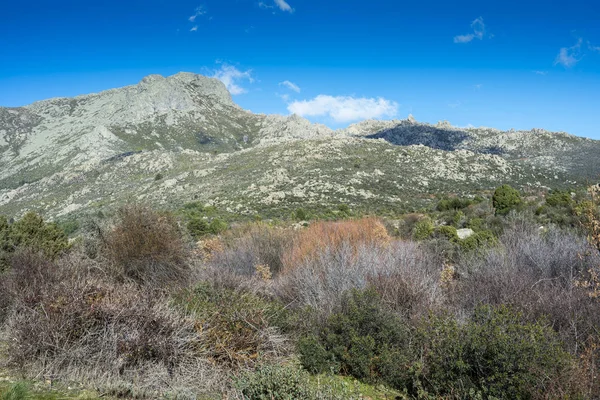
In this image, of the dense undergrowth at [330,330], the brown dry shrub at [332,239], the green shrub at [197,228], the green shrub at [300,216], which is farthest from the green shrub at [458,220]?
the green shrub at [197,228]

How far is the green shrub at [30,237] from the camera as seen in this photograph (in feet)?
49.4

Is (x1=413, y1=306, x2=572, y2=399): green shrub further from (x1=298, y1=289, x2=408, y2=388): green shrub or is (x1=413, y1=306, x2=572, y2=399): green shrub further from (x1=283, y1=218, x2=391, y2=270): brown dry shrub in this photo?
(x1=283, y1=218, x2=391, y2=270): brown dry shrub

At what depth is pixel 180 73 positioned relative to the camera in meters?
180

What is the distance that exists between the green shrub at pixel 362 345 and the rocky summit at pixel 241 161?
16522 millimetres

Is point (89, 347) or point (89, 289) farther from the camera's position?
point (89, 289)

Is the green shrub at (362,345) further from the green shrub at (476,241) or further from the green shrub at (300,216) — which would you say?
the green shrub at (300,216)

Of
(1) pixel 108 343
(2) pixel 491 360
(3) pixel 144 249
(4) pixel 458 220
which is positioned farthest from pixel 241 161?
(2) pixel 491 360

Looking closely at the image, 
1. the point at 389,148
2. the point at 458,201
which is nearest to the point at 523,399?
the point at 458,201

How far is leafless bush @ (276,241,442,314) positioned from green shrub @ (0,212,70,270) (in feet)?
36.3

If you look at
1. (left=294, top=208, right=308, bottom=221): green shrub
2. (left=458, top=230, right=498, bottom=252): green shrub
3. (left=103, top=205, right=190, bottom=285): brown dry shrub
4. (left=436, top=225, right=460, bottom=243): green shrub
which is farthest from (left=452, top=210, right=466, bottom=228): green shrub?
(left=103, top=205, right=190, bottom=285): brown dry shrub

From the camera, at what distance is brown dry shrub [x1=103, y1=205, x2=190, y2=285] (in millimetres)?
12430

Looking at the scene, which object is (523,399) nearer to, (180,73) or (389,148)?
(389,148)

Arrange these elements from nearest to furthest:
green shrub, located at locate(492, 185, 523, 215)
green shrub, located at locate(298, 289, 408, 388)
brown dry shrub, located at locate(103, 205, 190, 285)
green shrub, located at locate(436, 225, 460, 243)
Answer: green shrub, located at locate(298, 289, 408, 388) → brown dry shrub, located at locate(103, 205, 190, 285) → green shrub, located at locate(436, 225, 460, 243) → green shrub, located at locate(492, 185, 523, 215)

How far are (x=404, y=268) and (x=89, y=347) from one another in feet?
26.8
